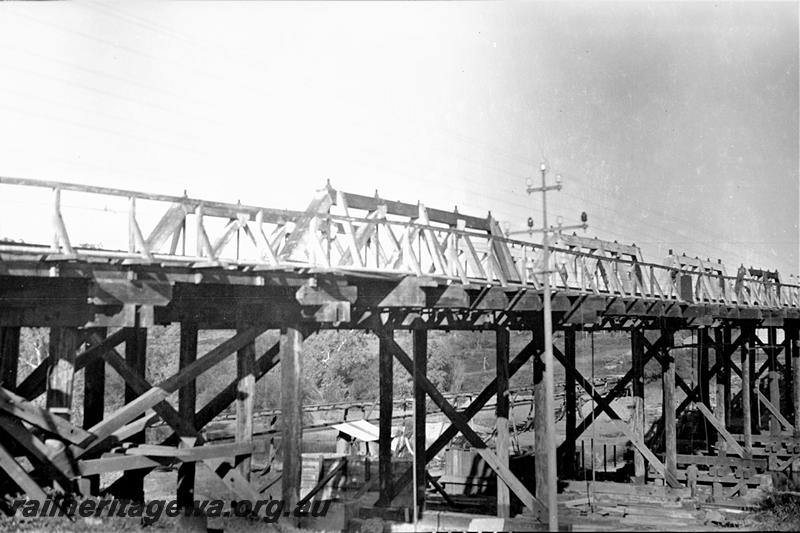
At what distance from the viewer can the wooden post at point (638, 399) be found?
18953 mm

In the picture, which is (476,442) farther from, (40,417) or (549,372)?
(40,417)

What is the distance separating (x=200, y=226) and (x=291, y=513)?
3753 mm

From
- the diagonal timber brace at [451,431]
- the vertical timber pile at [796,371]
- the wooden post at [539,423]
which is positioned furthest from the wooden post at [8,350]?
the vertical timber pile at [796,371]

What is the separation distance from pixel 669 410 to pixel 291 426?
1189 cm

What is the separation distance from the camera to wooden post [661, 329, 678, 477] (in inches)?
731

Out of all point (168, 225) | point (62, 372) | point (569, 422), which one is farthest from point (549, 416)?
point (569, 422)

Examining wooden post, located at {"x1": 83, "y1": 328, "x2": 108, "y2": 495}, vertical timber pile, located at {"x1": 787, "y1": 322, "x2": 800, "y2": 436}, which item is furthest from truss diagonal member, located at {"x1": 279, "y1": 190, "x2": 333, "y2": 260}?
vertical timber pile, located at {"x1": 787, "y1": 322, "x2": 800, "y2": 436}

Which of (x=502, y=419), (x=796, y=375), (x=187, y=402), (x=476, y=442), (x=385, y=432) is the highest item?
(x=796, y=375)

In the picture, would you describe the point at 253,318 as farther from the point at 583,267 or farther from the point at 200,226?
the point at 583,267

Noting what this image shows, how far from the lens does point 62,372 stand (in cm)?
879

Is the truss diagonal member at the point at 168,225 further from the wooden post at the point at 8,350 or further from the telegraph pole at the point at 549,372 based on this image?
the telegraph pole at the point at 549,372

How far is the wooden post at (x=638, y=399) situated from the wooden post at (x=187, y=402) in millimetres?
10766

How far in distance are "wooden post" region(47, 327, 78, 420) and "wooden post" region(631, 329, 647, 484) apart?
43.7 feet

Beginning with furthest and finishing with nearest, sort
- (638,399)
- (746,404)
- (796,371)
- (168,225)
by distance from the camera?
(796,371) → (746,404) → (638,399) → (168,225)
